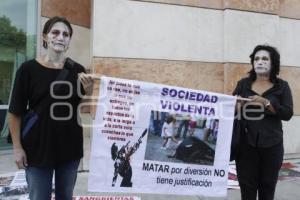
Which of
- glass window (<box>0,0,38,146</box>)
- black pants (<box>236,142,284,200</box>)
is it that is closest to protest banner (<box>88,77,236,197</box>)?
black pants (<box>236,142,284,200</box>)

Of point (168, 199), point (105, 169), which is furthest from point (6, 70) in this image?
point (105, 169)

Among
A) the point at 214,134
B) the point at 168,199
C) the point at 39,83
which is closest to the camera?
the point at 39,83

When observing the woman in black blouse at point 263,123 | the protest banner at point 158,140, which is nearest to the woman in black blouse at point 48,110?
the protest banner at point 158,140

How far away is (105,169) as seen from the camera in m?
3.49

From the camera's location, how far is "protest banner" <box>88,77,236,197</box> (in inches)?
137

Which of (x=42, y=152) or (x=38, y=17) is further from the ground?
(x=38, y=17)

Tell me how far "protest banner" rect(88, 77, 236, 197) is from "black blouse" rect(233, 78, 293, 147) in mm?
213

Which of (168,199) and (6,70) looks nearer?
(168,199)

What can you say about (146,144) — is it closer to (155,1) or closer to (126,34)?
(126,34)

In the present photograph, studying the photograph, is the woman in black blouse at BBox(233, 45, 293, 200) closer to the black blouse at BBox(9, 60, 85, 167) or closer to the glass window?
the black blouse at BBox(9, 60, 85, 167)

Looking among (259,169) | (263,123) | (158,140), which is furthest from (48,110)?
(259,169)

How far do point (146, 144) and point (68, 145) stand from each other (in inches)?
33.6

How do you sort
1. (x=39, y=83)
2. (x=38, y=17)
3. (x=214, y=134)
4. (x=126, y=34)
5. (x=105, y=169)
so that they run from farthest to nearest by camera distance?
(x=38, y=17) → (x=126, y=34) → (x=214, y=134) → (x=105, y=169) → (x=39, y=83)

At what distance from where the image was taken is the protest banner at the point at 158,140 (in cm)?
348
